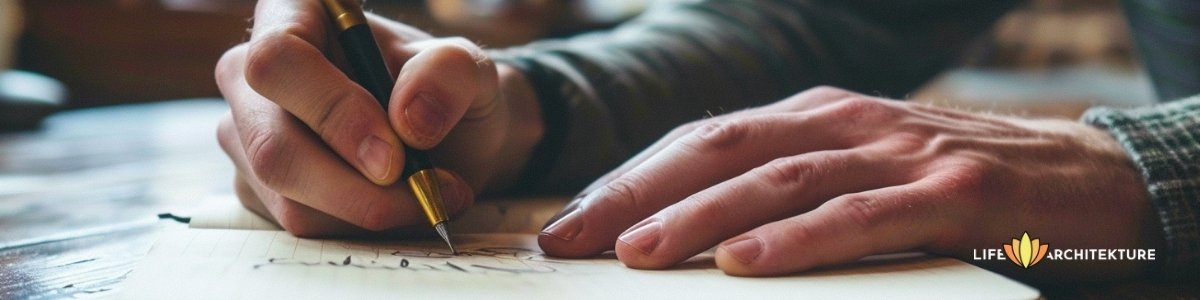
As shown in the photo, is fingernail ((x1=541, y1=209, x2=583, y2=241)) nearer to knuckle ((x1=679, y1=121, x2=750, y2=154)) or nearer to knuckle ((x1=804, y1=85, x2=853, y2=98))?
knuckle ((x1=679, y1=121, x2=750, y2=154))

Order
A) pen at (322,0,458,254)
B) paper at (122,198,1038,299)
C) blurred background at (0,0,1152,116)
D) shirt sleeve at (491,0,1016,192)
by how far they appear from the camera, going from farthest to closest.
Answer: blurred background at (0,0,1152,116)
shirt sleeve at (491,0,1016,192)
pen at (322,0,458,254)
paper at (122,198,1038,299)

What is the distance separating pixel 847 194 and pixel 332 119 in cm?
23

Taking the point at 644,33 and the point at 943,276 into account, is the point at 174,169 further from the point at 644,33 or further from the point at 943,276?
the point at 943,276

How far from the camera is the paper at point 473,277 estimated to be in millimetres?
335

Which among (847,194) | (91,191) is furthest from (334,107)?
(91,191)

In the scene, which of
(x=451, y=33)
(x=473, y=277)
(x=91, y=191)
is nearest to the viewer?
(x=473, y=277)

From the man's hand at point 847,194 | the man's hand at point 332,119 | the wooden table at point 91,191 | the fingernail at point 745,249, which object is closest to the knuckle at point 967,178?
the man's hand at point 847,194

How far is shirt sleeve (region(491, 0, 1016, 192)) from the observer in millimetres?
661

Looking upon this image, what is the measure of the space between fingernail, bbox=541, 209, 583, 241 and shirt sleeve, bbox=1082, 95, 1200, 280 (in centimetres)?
25

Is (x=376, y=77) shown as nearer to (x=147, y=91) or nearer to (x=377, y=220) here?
(x=377, y=220)

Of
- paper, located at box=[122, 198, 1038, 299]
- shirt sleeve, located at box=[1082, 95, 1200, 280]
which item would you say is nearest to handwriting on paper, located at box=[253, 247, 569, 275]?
paper, located at box=[122, 198, 1038, 299]

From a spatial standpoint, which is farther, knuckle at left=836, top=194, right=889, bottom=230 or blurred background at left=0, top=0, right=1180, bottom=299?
blurred background at left=0, top=0, right=1180, bottom=299

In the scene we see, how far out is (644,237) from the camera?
39 centimetres

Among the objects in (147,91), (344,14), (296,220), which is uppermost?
(344,14)
